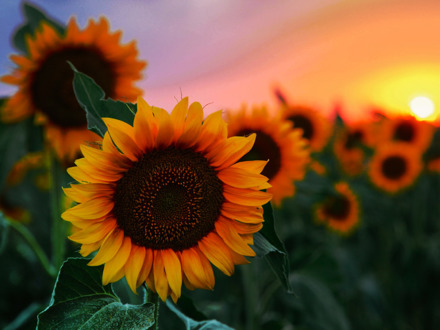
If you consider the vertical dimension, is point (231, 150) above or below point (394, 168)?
above

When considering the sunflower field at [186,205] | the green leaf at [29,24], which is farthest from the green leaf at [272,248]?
the green leaf at [29,24]

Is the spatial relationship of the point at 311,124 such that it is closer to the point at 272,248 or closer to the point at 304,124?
the point at 304,124

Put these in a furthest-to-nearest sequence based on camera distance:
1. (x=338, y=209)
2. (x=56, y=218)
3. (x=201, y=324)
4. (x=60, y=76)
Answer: (x=338, y=209)
(x=60, y=76)
(x=56, y=218)
(x=201, y=324)

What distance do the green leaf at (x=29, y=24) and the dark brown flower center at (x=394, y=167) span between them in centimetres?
239

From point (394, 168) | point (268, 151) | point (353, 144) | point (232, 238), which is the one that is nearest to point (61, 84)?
point (268, 151)

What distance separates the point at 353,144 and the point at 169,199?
3.04 metres

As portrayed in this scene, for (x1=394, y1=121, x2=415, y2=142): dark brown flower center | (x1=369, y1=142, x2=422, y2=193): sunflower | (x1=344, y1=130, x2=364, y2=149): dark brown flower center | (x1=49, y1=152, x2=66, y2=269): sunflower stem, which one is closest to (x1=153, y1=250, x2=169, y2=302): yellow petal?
(x1=49, y1=152, x2=66, y2=269): sunflower stem

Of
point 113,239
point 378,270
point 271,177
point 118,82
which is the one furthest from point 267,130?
point 378,270

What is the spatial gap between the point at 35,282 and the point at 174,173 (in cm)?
201

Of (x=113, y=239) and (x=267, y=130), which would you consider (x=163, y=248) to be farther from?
(x=267, y=130)

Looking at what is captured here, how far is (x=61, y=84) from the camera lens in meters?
1.51

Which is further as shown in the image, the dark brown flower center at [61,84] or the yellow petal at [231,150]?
the dark brown flower center at [61,84]

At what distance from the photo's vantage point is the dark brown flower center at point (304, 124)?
2664 millimetres

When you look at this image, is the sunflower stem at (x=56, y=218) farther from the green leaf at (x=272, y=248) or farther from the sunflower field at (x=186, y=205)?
the green leaf at (x=272, y=248)
